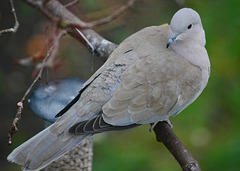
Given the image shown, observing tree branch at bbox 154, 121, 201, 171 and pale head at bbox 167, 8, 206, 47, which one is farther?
pale head at bbox 167, 8, 206, 47

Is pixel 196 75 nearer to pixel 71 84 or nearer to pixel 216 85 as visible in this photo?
pixel 71 84

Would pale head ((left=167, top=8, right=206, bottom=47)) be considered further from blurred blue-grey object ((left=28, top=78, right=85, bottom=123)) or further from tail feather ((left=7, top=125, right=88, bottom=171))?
tail feather ((left=7, top=125, right=88, bottom=171))

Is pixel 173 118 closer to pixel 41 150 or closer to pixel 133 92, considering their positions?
pixel 133 92

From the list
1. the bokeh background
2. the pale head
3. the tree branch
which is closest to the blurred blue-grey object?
the tree branch

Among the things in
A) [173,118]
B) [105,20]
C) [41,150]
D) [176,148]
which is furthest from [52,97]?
[173,118]

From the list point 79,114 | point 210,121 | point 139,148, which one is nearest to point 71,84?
point 79,114

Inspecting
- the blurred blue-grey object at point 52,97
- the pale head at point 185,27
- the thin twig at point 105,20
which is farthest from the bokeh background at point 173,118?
the thin twig at point 105,20

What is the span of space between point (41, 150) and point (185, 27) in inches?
43.8

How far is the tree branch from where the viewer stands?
2.13 m

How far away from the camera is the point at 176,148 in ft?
7.55

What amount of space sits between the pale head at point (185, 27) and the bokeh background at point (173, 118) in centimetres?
127

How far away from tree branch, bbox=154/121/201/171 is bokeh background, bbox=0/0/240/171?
138 cm

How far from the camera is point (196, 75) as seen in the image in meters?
2.53

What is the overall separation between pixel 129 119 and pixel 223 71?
2.20 meters
